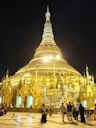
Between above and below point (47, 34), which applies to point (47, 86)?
below

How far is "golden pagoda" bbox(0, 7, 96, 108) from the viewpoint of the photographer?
41.1 m

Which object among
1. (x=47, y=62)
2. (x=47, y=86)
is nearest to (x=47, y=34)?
(x=47, y=62)

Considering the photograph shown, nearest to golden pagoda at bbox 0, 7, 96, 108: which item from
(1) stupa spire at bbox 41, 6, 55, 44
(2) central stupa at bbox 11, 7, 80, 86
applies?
(2) central stupa at bbox 11, 7, 80, 86

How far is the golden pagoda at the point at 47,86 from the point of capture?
41.1 metres

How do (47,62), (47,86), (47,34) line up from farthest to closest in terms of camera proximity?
(47,34) < (47,62) < (47,86)

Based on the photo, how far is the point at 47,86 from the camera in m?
45.3

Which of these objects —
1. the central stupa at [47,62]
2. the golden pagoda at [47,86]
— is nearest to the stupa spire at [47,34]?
the central stupa at [47,62]

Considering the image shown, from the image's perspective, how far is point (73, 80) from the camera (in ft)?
154

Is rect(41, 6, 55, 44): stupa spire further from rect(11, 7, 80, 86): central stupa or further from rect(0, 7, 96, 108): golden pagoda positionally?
rect(0, 7, 96, 108): golden pagoda

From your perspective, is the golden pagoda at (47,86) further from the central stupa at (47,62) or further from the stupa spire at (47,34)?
the stupa spire at (47,34)

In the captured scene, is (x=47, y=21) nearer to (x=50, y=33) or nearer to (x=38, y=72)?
(x=50, y=33)

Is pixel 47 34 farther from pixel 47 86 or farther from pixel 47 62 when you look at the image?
pixel 47 86

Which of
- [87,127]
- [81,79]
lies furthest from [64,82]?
[87,127]

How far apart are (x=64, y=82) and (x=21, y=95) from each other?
8610 millimetres
